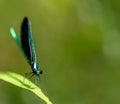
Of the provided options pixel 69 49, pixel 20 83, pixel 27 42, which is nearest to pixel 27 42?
pixel 27 42

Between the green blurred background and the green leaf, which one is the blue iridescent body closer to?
the green leaf

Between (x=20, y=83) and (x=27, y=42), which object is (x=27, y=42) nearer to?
(x=27, y=42)

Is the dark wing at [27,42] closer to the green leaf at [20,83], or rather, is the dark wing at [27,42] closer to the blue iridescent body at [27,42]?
the blue iridescent body at [27,42]

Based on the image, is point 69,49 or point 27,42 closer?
point 27,42

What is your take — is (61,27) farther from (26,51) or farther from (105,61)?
(26,51)

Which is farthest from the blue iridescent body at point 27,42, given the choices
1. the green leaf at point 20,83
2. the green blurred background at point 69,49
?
the green blurred background at point 69,49
